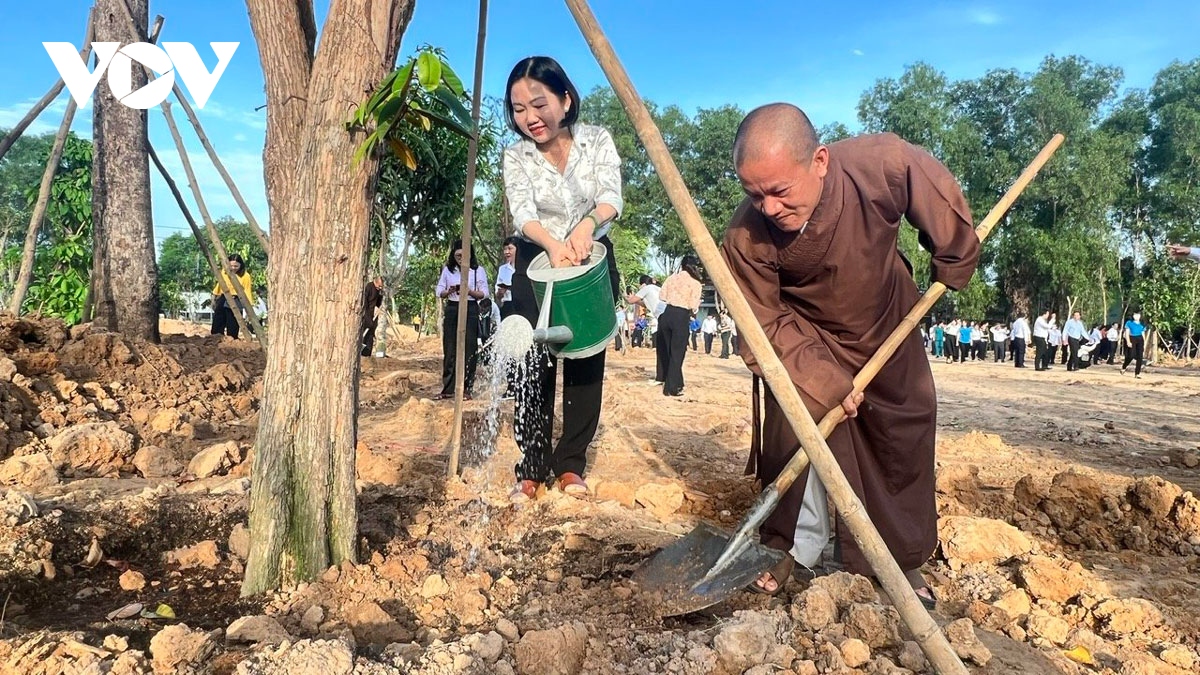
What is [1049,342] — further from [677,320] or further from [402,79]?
[402,79]

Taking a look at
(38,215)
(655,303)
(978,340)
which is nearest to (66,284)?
(38,215)

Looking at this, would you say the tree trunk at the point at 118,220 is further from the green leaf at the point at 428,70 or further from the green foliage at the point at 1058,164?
Answer: the green foliage at the point at 1058,164

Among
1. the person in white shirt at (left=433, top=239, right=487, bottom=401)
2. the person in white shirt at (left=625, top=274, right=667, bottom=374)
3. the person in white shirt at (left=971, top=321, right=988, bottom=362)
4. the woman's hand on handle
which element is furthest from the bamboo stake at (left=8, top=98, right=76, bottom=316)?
the person in white shirt at (left=971, top=321, right=988, bottom=362)

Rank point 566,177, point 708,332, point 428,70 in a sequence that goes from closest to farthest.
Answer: point 428,70
point 566,177
point 708,332

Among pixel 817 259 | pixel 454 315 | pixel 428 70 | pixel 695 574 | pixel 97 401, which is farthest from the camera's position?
pixel 454 315

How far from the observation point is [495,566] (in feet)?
8.58

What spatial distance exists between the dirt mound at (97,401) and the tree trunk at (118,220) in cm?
87

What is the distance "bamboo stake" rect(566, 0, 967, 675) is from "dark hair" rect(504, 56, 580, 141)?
1.39m

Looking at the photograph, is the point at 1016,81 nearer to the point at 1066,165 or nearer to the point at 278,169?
the point at 1066,165

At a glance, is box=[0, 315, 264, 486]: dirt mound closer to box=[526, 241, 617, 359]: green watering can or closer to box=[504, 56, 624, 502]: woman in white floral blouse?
box=[504, 56, 624, 502]: woman in white floral blouse

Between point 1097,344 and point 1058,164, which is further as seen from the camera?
point 1058,164

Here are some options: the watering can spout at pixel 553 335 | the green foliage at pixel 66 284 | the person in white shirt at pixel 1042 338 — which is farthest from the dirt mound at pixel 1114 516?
the person in white shirt at pixel 1042 338

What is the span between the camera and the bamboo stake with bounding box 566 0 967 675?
1.66 metres

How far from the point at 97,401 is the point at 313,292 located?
3.81 meters
